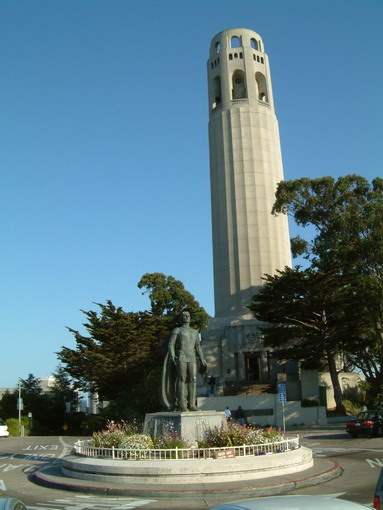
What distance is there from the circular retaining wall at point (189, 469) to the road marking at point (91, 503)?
1.24 meters

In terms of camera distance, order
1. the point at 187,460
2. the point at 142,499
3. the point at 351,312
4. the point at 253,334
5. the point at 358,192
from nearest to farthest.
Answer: the point at 142,499, the point at 187,460, the point at 351,312, the point at 358,192, the point at 253,334

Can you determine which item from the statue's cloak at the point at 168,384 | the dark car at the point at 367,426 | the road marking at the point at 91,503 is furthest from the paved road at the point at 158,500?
the statue's cloak at the point at 168,384

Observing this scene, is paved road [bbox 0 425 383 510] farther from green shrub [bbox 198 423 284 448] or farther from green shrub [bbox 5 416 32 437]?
green shrub [bbox 5 416 32 437]

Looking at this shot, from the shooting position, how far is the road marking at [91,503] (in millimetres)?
9969

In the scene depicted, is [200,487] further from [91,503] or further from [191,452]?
[91,503]

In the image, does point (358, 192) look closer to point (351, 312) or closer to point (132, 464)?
point (351, 312)

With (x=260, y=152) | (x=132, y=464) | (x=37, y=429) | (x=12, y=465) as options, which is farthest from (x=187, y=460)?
(x=260, y=152)

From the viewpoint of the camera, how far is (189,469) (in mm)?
12242

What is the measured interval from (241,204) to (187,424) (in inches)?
1422

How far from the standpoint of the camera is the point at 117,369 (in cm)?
3725

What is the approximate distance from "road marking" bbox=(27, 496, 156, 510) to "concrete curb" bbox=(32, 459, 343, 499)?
1.04ft

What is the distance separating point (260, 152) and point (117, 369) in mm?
25594

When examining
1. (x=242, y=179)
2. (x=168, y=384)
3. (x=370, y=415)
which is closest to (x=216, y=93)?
(x=242, y=179)

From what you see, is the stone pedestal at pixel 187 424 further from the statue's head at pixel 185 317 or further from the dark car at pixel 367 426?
the dark car at pixel 367 426
